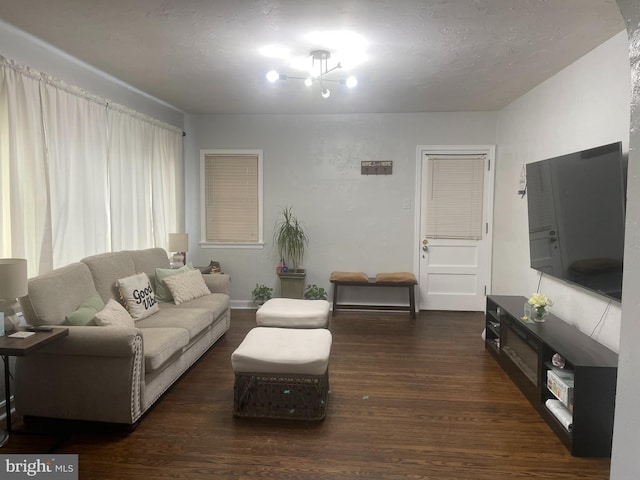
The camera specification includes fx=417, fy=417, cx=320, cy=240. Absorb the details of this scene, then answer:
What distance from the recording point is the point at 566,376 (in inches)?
106

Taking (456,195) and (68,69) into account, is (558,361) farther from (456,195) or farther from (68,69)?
(68,69)

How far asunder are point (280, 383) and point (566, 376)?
1.85 meters

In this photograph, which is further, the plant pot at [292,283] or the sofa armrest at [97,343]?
the plant pot at [292,283]

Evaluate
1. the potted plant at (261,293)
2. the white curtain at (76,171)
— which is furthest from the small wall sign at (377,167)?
the white curtain at (76,171)

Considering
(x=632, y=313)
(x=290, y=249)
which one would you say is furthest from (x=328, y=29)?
(x=290, y=249)

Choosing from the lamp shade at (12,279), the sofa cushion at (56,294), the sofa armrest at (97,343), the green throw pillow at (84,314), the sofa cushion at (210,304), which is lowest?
the sofa cushion at (210,304)

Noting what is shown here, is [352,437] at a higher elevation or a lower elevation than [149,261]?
lower

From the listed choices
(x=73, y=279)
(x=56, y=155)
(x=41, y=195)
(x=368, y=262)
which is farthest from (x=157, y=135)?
(x=368, y=262)

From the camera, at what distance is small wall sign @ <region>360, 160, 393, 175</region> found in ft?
18.3

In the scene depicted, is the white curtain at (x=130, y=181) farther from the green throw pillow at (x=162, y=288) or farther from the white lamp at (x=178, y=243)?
the green throw pillow at (x=162, y=288)

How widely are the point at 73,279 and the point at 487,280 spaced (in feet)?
15.5

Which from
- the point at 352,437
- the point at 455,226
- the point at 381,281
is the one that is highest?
the point at 455,226

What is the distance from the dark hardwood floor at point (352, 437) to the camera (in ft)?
7.44

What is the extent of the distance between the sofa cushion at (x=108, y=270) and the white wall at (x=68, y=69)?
58.2 inches
